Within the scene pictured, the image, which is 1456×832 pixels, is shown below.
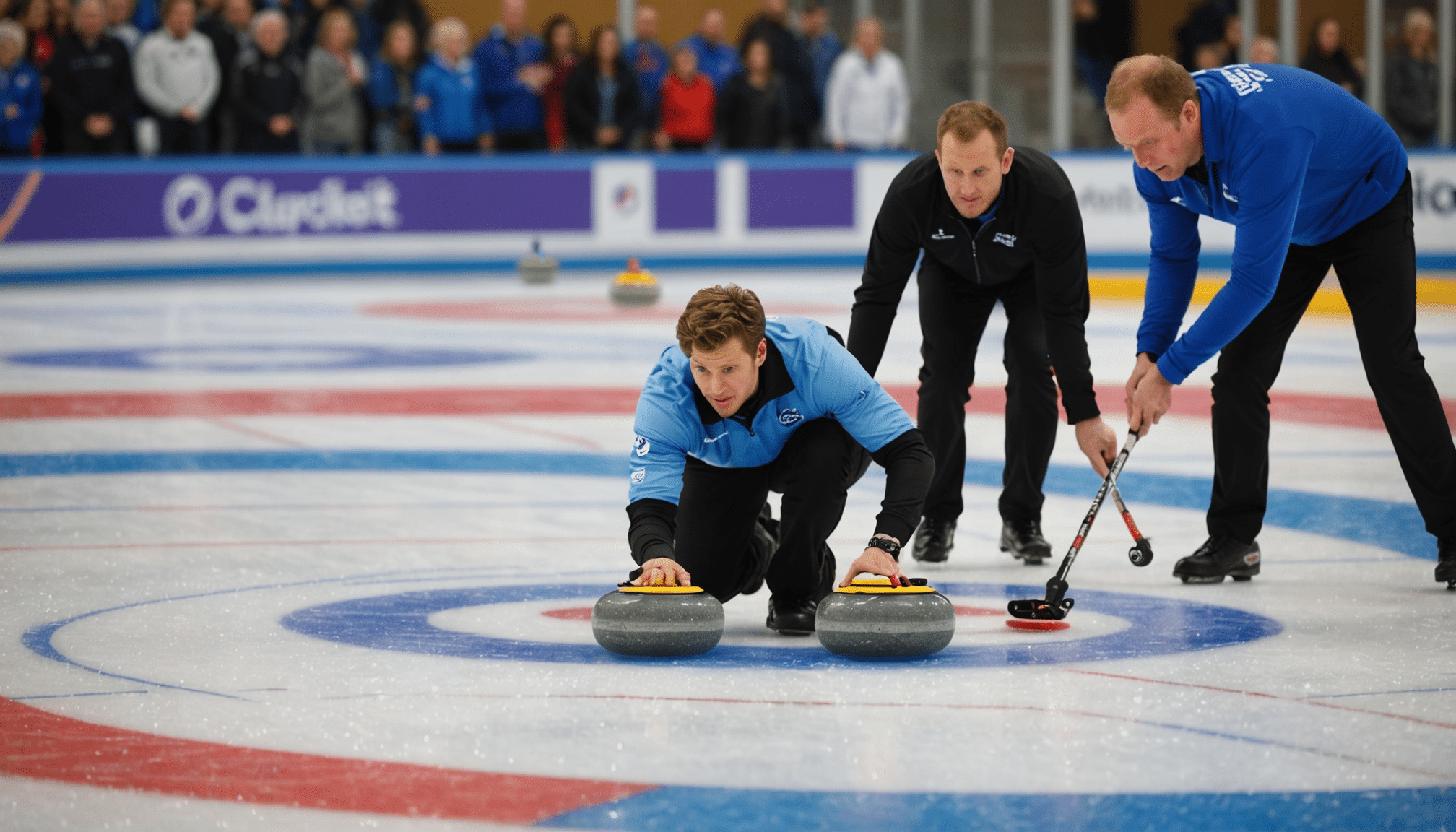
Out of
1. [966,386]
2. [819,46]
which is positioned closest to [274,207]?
[819,46]

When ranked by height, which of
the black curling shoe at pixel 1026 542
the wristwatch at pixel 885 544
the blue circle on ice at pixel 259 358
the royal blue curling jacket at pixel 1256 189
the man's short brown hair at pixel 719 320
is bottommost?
the blue circle on ice at pixel 259 358

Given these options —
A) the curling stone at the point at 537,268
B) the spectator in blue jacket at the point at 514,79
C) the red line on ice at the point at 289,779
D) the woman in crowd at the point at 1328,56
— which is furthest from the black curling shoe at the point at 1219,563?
the woman in crowd at the point at 1328,56

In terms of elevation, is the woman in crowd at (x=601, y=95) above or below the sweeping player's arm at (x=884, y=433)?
above

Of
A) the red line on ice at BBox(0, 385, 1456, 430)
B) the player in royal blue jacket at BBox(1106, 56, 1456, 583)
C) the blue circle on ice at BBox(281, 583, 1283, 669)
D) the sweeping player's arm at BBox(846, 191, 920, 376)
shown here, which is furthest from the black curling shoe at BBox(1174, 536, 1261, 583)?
the red line on ice at BBox(0, 385, 1456, 430)

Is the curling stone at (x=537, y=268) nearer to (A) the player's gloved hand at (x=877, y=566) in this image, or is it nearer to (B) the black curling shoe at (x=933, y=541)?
(B) the black curling shoe at (x=933, y=541)

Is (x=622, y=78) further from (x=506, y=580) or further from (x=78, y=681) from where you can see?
(x=78, y=681)

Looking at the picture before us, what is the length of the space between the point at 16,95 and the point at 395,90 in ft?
11.1

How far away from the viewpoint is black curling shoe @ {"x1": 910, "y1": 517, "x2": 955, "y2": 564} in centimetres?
564

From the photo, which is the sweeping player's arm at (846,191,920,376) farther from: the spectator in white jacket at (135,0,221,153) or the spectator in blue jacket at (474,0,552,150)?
the spectator in blue jacket at (474,0,552,150)

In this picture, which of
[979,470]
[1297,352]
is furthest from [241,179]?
[979,470]

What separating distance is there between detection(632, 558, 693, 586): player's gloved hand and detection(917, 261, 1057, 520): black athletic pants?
1667 millimetres

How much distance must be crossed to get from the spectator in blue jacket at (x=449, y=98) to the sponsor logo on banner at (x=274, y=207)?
0.68 metres

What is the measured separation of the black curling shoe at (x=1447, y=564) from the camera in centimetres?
509

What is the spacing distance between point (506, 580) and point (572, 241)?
47.0 feet
